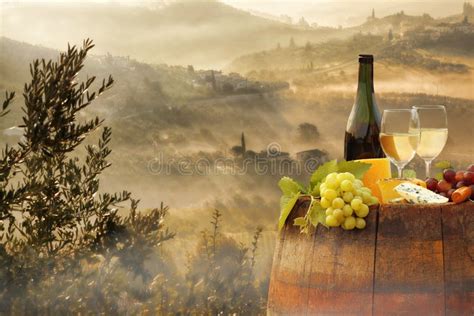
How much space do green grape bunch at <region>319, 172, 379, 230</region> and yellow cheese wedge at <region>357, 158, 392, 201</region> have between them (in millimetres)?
396

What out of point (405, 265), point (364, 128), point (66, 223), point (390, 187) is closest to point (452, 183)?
point (390, 187)

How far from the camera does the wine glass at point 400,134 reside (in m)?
3.50

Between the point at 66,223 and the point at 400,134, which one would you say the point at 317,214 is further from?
the point at 66,223

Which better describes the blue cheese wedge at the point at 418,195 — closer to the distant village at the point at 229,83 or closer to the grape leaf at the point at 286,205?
the grape leaf at the point at 286,205

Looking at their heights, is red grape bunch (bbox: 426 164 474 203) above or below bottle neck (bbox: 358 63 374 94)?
below

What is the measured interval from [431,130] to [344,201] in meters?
0.84

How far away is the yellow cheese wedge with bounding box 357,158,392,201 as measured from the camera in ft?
11.5

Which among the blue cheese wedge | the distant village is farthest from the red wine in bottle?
the distant village

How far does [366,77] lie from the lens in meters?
3.92

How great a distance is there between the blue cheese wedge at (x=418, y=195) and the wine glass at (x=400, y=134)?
1.12 ft

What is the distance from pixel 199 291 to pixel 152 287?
0.45m

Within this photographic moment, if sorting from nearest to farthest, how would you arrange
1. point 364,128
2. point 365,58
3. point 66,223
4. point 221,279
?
point 365,58
point 364,128
point 66,223
point 221,279

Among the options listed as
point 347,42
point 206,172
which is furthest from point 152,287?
point 347,42

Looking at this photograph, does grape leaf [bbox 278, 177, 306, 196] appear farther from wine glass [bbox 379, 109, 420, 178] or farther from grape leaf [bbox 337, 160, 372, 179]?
wine glass [bbox 379, 109, 420, 178]
